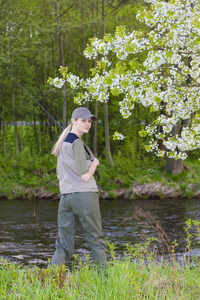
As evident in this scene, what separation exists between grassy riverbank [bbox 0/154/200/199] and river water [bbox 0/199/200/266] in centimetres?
114

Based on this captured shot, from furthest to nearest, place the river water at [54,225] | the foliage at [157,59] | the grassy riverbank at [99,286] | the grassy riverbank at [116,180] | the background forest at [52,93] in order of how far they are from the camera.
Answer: the background forest at [52,93] < the grassy riverbank at [116,180] < the river water at [54,225] < the foliage at [157,59] < the grassy riverbank at [99,286]

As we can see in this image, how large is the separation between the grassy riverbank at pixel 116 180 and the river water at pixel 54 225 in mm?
1136

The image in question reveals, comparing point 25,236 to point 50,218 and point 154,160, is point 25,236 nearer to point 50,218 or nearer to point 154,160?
point 50,218

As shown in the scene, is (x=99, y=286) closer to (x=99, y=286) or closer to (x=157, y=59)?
(x=99, y=286)

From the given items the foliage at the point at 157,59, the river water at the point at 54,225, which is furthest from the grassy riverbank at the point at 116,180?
the foliage at the point at 157,59

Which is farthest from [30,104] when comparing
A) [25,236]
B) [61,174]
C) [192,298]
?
[192,298]

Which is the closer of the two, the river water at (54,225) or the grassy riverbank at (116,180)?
the river water at (54,225)

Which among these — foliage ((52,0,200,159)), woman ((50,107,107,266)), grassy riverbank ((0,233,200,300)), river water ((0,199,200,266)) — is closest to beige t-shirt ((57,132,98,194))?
woman ((50,107,107,266))

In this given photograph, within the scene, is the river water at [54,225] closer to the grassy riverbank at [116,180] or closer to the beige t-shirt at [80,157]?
the grassy riverbank at [116,180]

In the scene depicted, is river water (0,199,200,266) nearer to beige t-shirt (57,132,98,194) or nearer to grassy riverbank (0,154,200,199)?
grassy riverbank (0,154,200,199)

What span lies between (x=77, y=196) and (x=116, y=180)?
14194mm

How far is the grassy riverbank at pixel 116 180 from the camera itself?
18.0m

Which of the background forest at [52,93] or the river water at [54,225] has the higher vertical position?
the background forest at [52,93]

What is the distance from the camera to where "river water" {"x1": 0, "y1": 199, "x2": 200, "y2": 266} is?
8.61 meters
